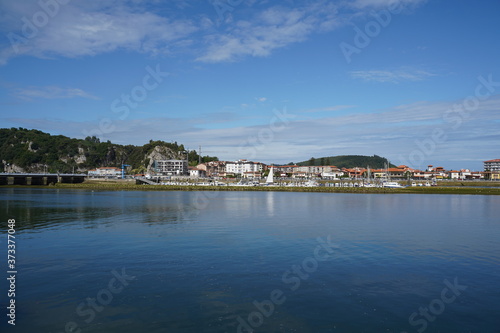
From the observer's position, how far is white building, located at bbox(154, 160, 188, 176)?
190 m

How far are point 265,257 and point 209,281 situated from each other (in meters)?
4.92

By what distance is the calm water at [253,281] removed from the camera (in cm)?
1062

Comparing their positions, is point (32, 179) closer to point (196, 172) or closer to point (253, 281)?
point (196, 172)

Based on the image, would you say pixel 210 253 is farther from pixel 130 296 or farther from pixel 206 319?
pixel 206 319

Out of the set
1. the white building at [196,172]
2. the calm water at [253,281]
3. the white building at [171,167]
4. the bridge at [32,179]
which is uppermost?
the white building at [171,167]

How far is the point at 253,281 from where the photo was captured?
14.3 m

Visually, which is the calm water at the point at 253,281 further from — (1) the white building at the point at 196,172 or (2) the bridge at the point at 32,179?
(1) the white building at the point at 196,172

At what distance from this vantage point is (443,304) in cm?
1228

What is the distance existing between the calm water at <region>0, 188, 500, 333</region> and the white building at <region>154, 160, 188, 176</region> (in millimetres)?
164412

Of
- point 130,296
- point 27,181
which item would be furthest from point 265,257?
point 27,181

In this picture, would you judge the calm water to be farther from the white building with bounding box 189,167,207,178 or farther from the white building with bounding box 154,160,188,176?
the white building with bounding box 154,160,188,176

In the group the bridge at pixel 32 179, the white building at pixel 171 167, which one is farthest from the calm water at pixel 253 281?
the white building at pixel 171 167

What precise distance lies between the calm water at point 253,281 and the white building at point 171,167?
164412 millimetres

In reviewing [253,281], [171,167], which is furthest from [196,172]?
[253,281]
